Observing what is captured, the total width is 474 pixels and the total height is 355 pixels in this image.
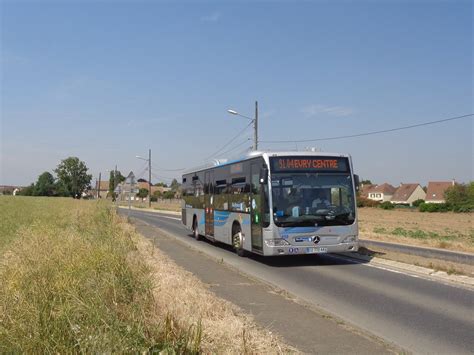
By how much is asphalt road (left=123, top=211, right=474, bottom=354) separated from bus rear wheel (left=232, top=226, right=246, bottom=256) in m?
0.90

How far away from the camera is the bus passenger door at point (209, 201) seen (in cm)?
1903

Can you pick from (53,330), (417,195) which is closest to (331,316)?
(53,330)

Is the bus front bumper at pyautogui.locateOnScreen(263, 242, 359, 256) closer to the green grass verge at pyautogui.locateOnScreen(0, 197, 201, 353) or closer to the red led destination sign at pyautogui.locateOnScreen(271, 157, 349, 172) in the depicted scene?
the red led destination sign at pyautogui.locateOnScreen(271, 157, 349, 172)

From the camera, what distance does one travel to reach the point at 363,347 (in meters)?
6.16

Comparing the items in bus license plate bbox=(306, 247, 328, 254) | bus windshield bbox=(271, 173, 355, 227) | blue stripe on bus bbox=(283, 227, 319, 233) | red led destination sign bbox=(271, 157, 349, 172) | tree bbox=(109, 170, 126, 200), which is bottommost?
bus license plate bbox=(306, 247, 328, 254)

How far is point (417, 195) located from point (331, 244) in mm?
137435

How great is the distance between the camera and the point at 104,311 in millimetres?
5059

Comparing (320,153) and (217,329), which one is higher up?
(320,153)

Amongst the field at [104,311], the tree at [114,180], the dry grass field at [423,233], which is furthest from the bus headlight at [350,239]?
the tree at [114,180]

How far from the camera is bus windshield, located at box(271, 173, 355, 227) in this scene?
1323cm

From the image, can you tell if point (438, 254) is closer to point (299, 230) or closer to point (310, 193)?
point (310, 193)

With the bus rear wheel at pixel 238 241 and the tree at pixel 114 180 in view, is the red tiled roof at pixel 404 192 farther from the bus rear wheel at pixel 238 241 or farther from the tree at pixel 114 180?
the bus rear wheel at pixel 238 241

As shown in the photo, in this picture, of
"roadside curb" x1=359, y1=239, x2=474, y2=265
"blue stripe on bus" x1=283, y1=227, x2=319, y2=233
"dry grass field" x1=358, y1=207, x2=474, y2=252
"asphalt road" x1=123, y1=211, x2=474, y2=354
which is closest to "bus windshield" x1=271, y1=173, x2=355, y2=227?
"blue stripe on bus" x1=283, y1=227, x2=319, y2=233

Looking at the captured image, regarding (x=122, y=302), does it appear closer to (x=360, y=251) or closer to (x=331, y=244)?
(x=331, y=244)
